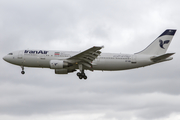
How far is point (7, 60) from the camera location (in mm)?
51031

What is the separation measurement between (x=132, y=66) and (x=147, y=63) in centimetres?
239

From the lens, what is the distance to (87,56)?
160 ft

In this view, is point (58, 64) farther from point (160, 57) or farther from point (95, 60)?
point (160, 57)

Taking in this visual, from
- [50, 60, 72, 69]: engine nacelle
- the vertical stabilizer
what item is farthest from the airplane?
the vertical stabilizer

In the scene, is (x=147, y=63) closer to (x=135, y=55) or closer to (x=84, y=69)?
(x=135, y=55)

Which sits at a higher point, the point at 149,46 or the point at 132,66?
the point at 149,46

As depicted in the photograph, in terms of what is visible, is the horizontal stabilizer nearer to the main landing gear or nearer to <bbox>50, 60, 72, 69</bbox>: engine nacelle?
the main landing gear

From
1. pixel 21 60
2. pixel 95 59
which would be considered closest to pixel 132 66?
pixel 95 59

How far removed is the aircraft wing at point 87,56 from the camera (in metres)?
47.3

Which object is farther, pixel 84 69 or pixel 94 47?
pixel 84 69

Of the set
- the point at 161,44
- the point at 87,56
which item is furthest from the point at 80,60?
the point at 161,44

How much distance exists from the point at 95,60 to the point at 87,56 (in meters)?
2.01

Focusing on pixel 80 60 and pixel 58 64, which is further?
pixel 80 60

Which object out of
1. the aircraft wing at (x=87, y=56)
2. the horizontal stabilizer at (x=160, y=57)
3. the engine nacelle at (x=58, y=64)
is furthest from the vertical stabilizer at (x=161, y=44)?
the engine nacelle at (x=58, y=64)
